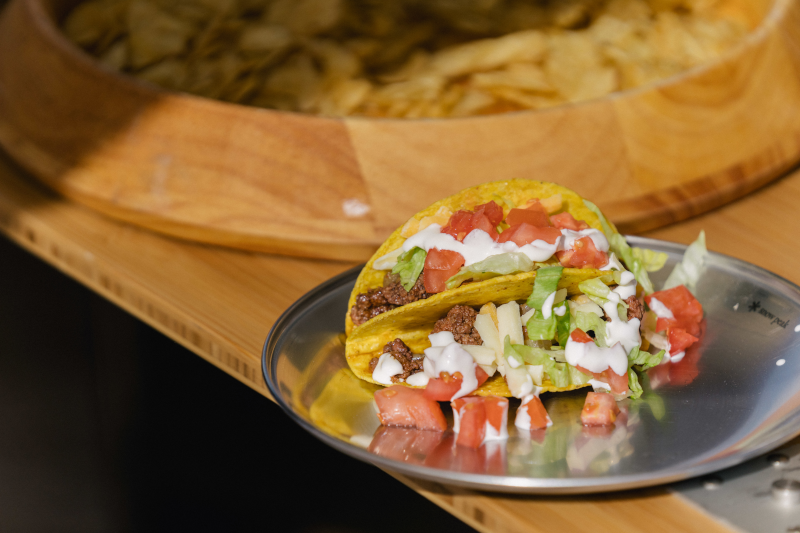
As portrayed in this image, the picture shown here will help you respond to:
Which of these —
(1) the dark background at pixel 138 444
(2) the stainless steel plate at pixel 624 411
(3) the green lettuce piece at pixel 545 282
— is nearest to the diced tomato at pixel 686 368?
(2) the stainless steel plate at pixel 624 411

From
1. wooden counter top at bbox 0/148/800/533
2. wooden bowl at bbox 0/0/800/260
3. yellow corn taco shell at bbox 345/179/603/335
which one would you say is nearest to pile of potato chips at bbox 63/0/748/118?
wooden bowl at bbox 0/0/800/260

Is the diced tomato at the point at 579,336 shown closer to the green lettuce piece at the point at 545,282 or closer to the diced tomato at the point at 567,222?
the green lettuce piece at the point at 545,282

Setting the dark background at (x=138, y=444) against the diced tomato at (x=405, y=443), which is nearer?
the diced tomato at (x=405, y=443)

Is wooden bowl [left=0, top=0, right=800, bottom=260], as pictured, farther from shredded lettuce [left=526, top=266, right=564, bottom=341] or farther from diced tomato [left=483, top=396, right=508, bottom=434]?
diced tomato [left=483, top=396, right=508, bottom=434]

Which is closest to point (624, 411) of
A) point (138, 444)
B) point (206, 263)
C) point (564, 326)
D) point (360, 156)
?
point (564, 326)

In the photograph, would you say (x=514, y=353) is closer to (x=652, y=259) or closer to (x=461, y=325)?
(x=461, y=325)
